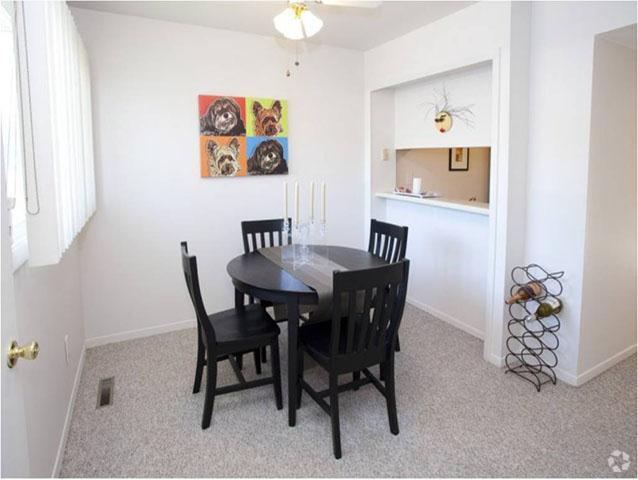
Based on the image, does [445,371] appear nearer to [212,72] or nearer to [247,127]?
[247,127]

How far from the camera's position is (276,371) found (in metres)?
2.48

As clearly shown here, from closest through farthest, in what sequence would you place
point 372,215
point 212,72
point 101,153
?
point 101,153
point 212,72
point 372,215

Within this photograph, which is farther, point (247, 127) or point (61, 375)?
point (247, 127)

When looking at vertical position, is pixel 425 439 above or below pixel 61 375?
below

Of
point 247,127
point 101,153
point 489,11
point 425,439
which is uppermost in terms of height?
point 489,11

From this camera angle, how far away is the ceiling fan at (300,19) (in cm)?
219

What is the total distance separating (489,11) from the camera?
2893 mm

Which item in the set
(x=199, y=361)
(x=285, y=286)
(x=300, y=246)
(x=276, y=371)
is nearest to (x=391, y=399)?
(x=276, y=371)

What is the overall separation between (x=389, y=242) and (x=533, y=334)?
1108mm

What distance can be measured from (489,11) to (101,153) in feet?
9.27

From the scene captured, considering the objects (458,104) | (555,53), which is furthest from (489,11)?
(458,104)

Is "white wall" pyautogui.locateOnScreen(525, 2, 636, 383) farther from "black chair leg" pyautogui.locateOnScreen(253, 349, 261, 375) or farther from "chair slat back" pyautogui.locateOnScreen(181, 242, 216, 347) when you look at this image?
"chair slat back" pyautogui.locateOnScreen(181, 242, 216, 347)

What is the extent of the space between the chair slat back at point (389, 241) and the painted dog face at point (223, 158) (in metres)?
1.26

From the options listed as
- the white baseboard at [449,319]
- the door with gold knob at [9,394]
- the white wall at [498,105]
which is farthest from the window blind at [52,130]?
the white baseboard at [449,319]
